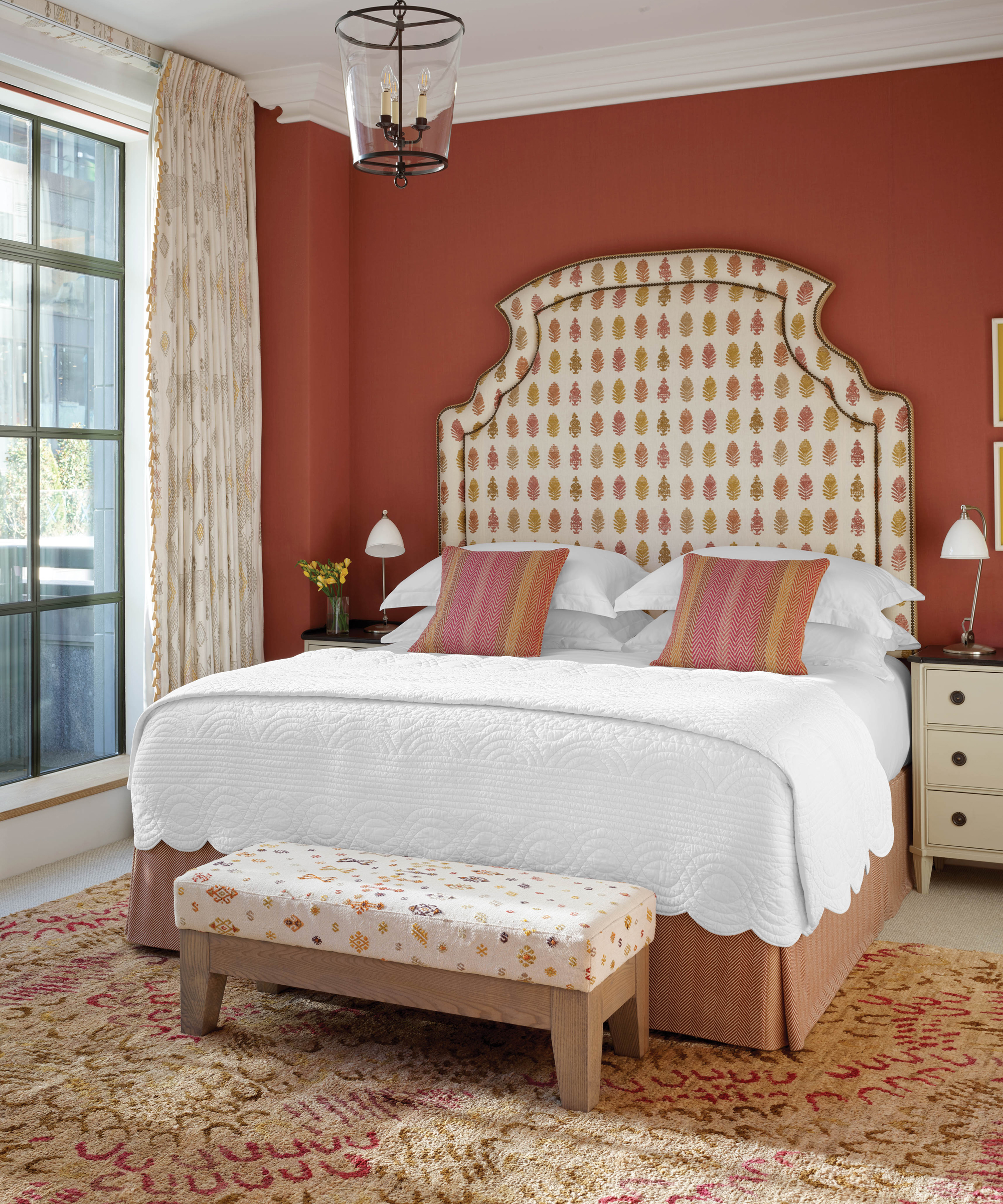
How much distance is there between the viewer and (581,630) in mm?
4016

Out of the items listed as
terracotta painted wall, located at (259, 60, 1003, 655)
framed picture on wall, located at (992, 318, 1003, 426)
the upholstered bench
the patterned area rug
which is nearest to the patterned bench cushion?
the upholstered bench

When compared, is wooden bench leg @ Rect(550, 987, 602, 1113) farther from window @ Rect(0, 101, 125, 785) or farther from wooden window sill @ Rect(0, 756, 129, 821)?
window @ Rect(0, 101, 125, 785)

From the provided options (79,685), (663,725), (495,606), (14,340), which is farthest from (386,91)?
(79,685)

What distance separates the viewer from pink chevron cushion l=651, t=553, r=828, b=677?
11.2 ft

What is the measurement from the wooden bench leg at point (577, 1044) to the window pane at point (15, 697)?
252 cm

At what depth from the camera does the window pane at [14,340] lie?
387 cm

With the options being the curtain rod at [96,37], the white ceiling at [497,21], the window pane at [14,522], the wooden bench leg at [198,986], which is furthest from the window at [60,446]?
the wooden bench leg at [198,986]

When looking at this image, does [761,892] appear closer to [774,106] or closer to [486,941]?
[486,941]

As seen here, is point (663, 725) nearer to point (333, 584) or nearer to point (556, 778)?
point (556, 778)

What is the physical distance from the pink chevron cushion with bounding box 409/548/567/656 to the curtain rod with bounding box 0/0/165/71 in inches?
84.2

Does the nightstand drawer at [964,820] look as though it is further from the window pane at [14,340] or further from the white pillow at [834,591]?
the window pane at [14,340]

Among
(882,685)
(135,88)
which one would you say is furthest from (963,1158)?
(135,88)

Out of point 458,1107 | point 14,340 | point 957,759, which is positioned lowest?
point 458,1107

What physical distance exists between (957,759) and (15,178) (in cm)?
360
